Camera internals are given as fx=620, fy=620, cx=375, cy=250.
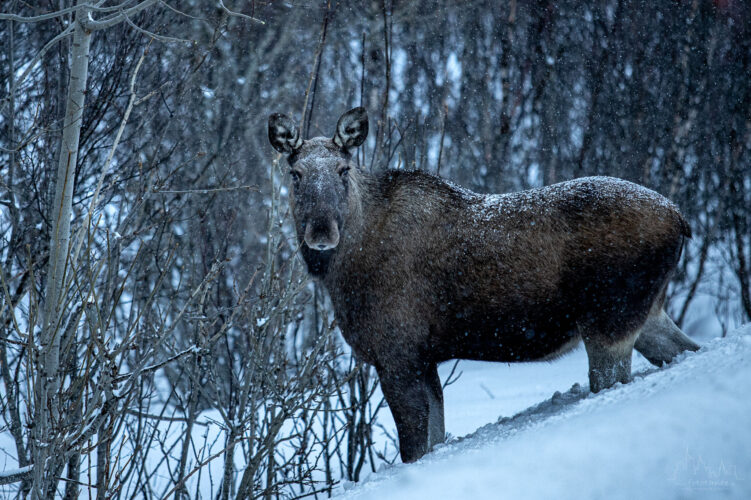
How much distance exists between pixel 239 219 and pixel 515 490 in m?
9.41

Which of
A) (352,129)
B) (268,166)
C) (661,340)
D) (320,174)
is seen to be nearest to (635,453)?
(661,340)

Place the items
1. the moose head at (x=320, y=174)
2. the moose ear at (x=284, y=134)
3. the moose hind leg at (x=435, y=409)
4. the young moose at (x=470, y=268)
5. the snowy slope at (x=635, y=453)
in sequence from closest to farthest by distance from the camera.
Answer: the snowy slope at (x=635, y=453) < the young moose at (x=470, y=268) < the moose head at (x=320, y=174) < the moose hind leg at (x=435, y=409) < the moose ear at (x=284, y=134)

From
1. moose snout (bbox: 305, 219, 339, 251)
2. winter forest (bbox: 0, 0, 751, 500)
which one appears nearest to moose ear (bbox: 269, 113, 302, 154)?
winter forest (bbox: 0, 0, 751, 500)

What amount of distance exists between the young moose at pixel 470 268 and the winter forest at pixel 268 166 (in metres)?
0.43

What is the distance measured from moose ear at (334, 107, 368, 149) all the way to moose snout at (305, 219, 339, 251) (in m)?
0.82

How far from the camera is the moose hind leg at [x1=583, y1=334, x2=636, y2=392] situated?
3.74 meters

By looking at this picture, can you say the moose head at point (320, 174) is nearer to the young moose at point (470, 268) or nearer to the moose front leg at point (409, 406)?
the young moose at point (470, 268)

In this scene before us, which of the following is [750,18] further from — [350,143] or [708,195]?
[350,143]

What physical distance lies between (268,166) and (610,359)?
9.95 meters

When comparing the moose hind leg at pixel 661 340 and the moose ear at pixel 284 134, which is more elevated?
the moose ear at pixel 284 134

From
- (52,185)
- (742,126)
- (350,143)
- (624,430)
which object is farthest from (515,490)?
(742,126)

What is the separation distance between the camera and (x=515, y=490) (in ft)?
6.91

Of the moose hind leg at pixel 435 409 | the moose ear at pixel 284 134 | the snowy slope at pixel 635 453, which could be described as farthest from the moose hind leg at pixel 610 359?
→ the moose ear at pixel 284 134

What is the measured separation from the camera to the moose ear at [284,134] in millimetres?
4352
